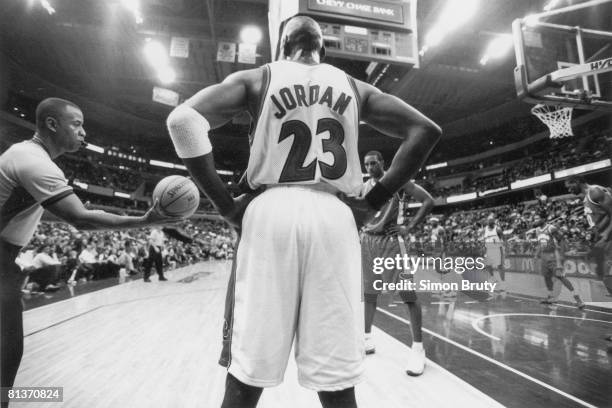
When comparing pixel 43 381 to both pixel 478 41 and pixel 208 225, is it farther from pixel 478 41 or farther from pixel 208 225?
pixel 208 225

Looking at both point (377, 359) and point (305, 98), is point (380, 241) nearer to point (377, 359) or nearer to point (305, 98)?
point (377, 359)

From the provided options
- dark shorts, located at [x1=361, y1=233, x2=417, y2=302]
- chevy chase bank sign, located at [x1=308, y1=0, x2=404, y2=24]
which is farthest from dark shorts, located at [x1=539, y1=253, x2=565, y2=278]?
chevy chase bank sign, located at [x1=308, y1=0, x2=404, y2=24]

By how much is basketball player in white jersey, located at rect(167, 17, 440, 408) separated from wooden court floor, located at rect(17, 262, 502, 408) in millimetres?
1460

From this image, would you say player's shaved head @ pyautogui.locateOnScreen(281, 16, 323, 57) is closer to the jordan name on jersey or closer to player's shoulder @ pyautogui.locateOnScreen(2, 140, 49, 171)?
the jordan name on jersey

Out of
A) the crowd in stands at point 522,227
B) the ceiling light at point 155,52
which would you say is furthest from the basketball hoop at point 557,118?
the ceiling light at point 155,52

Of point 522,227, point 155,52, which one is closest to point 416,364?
point 155,52

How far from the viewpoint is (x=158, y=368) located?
2.83 meters

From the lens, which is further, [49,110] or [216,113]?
[49,110]

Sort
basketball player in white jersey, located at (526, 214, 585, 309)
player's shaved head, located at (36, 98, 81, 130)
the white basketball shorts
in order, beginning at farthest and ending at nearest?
basketball player in white jersey, located at (526, 214, 585, 309) < player's shaved head, located at (36, 98, 81, 130) < the white basketball shorts

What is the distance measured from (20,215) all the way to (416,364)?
9.64ft

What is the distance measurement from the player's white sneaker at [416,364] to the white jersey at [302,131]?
2.15m

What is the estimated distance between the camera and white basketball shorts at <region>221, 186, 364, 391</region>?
3.43 feet

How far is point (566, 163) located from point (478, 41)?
13145 mm

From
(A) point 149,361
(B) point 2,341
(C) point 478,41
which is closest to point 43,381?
(A) point 149,361
